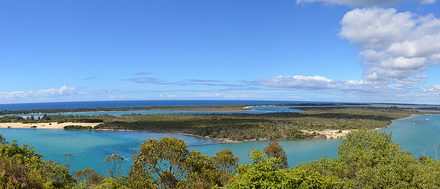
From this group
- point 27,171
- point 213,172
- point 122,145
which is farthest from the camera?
point 122,145

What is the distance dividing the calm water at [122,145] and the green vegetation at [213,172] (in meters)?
26.0

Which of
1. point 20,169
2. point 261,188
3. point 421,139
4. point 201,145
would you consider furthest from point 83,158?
point 421,139

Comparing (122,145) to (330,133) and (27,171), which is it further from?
(27,171)

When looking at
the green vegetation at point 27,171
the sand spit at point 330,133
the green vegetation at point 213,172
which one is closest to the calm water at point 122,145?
the sand spit at point 330,133

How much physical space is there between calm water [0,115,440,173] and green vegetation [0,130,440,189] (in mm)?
26032

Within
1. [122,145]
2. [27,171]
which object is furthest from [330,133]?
[27,171]

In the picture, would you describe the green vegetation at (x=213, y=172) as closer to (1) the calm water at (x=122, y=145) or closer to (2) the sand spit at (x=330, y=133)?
(1) the calm water at (x=122, y=145)

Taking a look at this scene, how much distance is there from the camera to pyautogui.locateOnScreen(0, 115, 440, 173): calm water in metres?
63.9

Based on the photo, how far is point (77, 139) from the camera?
8694 centimetres

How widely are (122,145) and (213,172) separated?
171 feet

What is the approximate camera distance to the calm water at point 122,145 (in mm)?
63906

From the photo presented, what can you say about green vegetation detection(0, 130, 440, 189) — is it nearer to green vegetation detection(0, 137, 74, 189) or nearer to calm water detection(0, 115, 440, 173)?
green vegetation detection(0, 137, 74, 189)

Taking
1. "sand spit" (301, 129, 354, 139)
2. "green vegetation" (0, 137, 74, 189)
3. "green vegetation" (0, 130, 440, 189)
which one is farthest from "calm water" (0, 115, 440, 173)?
"green vegetation" (0, 130, 440, 189)

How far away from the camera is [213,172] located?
29188mm
